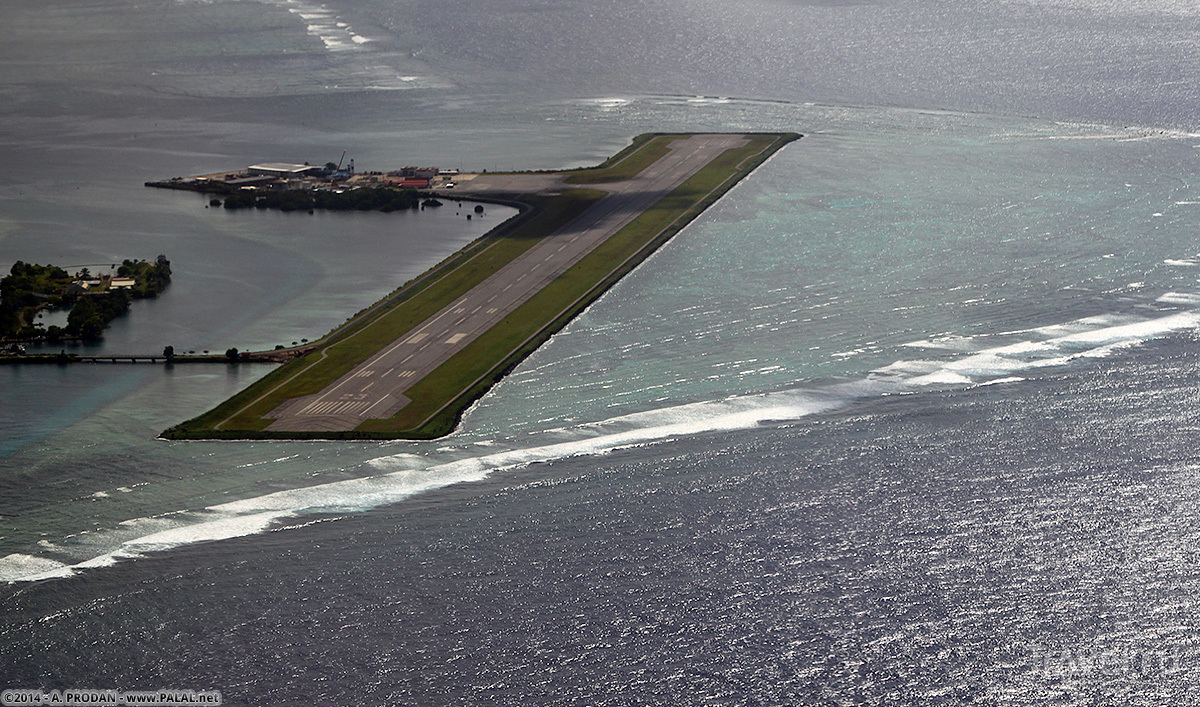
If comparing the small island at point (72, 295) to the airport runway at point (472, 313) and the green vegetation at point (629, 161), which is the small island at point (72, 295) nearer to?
the airport runway at point (472, 313)

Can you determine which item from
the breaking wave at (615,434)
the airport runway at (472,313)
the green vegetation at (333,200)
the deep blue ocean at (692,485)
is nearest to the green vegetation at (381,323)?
the airport runway at (472,313)

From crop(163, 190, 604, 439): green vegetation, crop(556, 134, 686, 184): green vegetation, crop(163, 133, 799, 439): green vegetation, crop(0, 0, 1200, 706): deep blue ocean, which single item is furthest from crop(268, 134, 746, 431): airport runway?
crop(0, 0, 1200, 706): deep blue ocean

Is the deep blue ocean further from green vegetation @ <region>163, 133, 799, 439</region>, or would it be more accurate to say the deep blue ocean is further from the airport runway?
the airport runway

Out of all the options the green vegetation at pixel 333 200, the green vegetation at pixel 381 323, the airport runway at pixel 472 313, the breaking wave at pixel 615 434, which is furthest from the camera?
the green vegetation at pixel 333 200

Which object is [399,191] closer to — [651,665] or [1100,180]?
[1100,180]

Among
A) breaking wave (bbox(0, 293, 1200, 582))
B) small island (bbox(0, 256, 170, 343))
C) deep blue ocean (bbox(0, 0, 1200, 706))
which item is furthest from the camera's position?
small island (bbox(0, 256, 170, 343))

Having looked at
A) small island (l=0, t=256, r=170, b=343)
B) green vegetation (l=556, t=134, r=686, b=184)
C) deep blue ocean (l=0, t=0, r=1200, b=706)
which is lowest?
deep blue ocean (l=0, t=0, r=1200, b=706)
